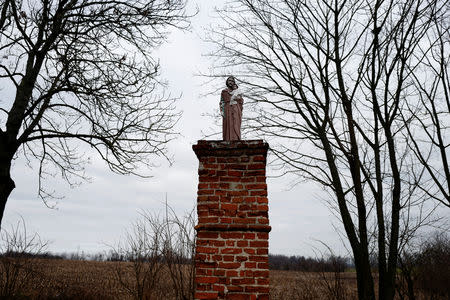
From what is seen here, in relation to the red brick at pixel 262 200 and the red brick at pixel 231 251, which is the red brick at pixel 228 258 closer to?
the red brick at pixel 231 251

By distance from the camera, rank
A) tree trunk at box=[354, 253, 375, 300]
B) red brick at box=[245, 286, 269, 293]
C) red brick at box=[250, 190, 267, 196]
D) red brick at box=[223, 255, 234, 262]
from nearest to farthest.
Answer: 1. red brick at box=[245, 286, 269, 293]
2. red brick at box=[223, 255, 234, 262]
3. red brick at box=[250, 190, 267, 196]
4. tree trunk at box=[354, 253, 375, 300]

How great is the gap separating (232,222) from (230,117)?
4.72 ft

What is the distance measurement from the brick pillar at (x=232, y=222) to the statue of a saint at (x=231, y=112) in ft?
1.78

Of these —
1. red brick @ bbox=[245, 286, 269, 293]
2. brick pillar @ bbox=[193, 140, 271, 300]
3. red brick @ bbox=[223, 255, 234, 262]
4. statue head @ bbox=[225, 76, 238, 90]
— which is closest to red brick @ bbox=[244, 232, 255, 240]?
brick pillar @ bbox=[193, 140, 271, 300]

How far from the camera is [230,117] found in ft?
13.9

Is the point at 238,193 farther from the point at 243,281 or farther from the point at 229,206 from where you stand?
the point at 243,281

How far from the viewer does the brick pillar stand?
3.30 metres

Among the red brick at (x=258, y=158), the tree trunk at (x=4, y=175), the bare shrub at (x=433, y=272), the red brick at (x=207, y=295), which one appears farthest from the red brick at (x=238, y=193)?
the bare shrub at (x=433, y=272)

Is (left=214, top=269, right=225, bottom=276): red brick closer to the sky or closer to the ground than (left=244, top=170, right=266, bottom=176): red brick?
closer to the ground

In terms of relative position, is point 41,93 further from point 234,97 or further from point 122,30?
point 234,97

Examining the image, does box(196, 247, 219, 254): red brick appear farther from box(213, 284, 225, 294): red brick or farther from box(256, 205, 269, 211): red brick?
box(256, 205, 269, 211): red brick

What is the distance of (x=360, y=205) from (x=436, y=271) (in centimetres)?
793

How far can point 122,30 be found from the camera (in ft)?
25.5

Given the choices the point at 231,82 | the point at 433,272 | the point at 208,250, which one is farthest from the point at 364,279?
the point at 433,272
